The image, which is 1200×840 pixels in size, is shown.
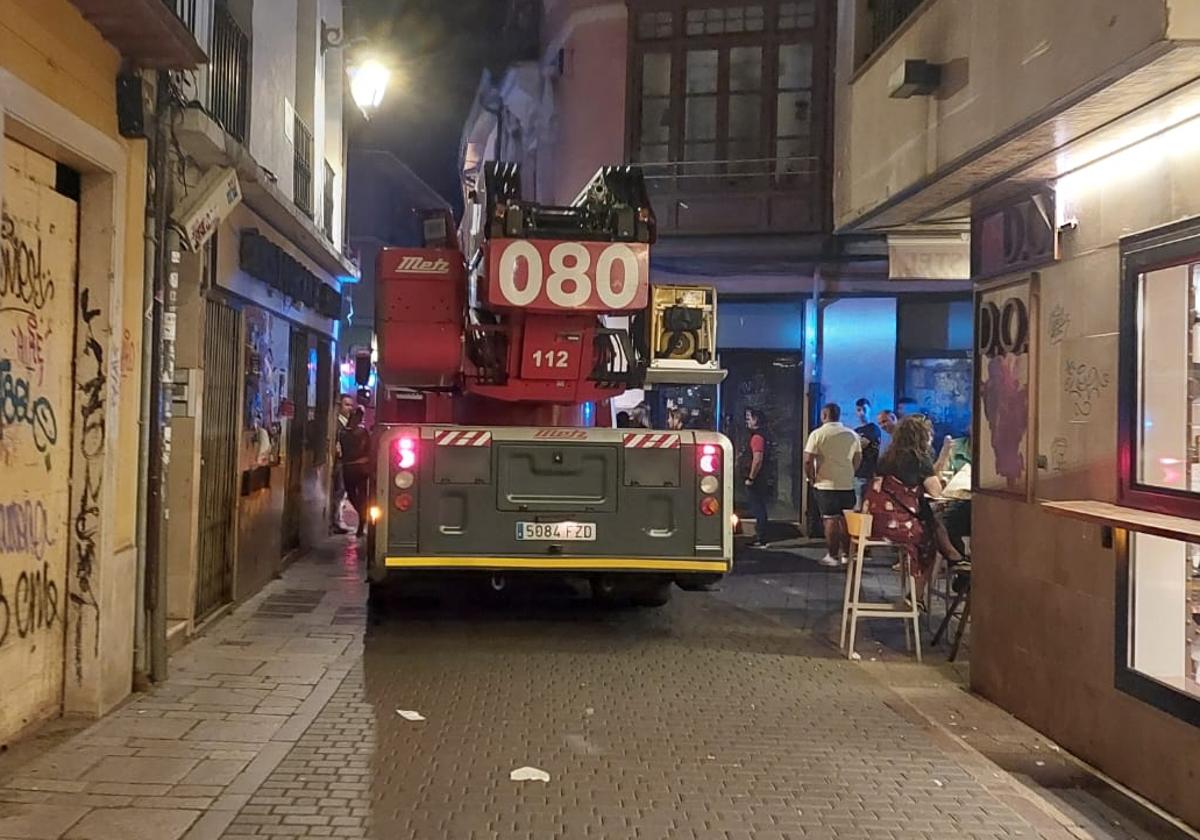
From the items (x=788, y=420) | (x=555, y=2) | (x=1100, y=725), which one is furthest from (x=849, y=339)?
(x=1100, y=725)

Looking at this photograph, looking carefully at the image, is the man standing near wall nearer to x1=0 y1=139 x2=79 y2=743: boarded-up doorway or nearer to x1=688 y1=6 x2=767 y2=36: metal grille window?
x1=688 y1=6 x2=767 y2=36: metal grille window

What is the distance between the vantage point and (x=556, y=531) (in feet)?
26.5

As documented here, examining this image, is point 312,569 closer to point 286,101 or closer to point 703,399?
point 286,101

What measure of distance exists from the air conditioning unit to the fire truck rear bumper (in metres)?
1.54

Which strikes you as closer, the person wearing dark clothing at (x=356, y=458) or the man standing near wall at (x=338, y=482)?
the person wearing dark clothing at (x=356, y=458)

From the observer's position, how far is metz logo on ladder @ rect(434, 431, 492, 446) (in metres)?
8.00

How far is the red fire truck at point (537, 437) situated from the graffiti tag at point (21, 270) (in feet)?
9.46

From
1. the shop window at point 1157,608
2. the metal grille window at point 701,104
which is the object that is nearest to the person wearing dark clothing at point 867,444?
the metal grille window at point 701,104

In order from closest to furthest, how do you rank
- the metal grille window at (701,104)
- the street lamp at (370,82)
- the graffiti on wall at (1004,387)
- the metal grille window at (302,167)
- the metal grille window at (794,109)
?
1. the graffiti on wall at (1004,387)
2. the metal grille window at (302,167)
3. the street lamp at (370,82)
4. the metal grille window at (794,109)
5. the metal grille window at (701,104)

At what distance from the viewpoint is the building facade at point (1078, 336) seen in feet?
16.0

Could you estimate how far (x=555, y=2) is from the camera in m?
18.5

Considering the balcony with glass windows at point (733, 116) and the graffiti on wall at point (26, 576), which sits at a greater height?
the balcony with glass windows at point (733, 116)

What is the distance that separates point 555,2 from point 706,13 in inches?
139

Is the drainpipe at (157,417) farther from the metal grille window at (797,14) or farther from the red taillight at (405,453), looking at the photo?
the metal grille window at (797,14)
